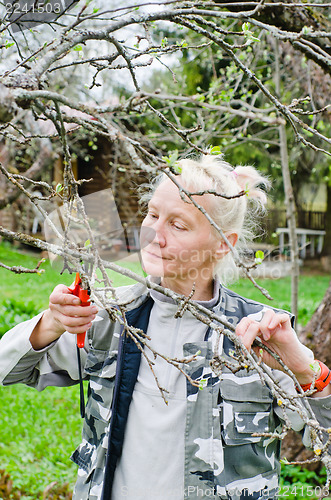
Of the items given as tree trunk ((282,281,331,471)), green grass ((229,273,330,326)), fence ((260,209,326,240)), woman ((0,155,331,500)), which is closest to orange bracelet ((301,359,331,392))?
woman ((0,155,331,500))

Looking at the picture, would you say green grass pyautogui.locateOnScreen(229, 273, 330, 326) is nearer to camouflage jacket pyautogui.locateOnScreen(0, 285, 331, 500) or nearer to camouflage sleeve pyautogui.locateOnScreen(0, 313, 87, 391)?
Result: camouflage jacket pyautogui.locateOnScreen(0, 285, 331, 500)

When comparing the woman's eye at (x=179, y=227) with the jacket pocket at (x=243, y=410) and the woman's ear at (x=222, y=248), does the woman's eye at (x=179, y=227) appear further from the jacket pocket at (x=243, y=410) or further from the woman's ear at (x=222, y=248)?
the jacket pocket at (x=243, y=410)

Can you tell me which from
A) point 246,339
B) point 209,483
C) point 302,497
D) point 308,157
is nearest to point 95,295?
point 246,339

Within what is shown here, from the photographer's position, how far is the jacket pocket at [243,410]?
5.57ft

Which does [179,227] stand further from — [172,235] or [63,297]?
[63,297]

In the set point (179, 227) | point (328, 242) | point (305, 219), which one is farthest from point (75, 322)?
point (305, 219)

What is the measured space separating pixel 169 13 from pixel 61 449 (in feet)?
11.3

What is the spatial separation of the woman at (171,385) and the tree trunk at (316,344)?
5.35ft

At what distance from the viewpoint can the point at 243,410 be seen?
174cm

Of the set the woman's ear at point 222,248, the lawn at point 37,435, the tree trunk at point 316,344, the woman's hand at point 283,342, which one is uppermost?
the woman's ear at point 222,248

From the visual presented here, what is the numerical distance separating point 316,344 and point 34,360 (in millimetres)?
2335

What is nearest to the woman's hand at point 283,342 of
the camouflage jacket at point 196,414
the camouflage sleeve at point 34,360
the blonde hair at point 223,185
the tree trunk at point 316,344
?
the camouflage jacket at point 196,414

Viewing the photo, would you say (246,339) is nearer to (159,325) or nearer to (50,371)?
(159,325)

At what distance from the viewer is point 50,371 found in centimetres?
179
